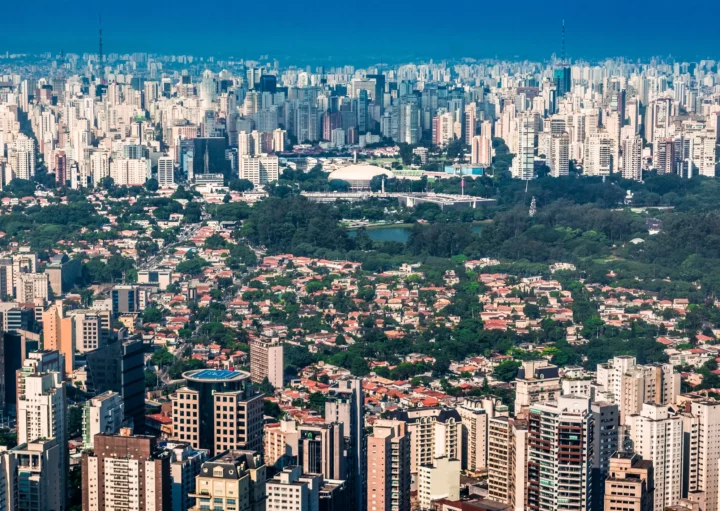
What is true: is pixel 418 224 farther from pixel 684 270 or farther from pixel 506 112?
pixel 506 112

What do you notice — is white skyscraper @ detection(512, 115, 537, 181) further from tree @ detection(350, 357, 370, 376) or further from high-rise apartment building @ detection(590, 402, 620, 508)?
high-rise apartment building @ detection(590, 402, 620, 508)

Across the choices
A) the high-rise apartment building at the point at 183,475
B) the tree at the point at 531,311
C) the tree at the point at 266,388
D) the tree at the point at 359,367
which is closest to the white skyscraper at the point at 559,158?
the tree at the point at 531,311

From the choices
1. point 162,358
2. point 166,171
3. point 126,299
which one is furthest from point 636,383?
point 166,171

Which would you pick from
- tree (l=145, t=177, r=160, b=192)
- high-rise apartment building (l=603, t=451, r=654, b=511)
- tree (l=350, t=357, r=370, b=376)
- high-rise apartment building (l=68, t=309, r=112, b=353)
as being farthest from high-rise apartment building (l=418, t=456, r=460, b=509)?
tree (l=145, t=177, r=160, b=192)

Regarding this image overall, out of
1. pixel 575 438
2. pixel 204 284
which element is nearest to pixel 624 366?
pixel 575 438

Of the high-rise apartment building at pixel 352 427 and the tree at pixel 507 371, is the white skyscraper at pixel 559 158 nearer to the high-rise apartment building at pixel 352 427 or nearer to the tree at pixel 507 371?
the tree at pixel 507 371
